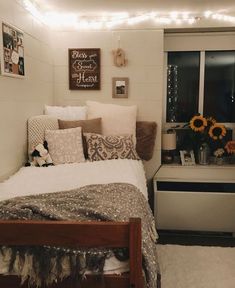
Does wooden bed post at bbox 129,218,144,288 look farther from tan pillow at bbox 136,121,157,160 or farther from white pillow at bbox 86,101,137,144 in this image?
tan pillow at bbox 136,121,157,160

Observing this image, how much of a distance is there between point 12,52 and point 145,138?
159cm

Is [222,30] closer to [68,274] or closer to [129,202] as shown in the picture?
[129,202]

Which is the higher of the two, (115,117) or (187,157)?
(115,117)

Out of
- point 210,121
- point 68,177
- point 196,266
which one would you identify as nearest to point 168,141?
point 210,121

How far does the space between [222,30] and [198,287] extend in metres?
2.57

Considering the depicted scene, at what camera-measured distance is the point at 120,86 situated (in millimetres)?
3529

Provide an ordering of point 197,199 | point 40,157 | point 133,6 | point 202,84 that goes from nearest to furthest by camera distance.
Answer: point 40,157, point 133,6, point 197,199, point 202,84

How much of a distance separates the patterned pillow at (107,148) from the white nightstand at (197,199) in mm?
608

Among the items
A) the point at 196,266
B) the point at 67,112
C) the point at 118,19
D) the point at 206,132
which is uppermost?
the point at 118,19

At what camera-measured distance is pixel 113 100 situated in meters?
3.57

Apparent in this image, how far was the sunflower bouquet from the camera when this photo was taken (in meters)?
3.46

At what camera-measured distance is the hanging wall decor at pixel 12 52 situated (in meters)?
2.33

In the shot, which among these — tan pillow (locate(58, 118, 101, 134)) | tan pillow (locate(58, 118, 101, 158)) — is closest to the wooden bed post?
tan pillow (locate(58, 118, 101, 158))

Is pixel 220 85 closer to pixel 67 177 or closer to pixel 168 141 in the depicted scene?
pixel 168 141
